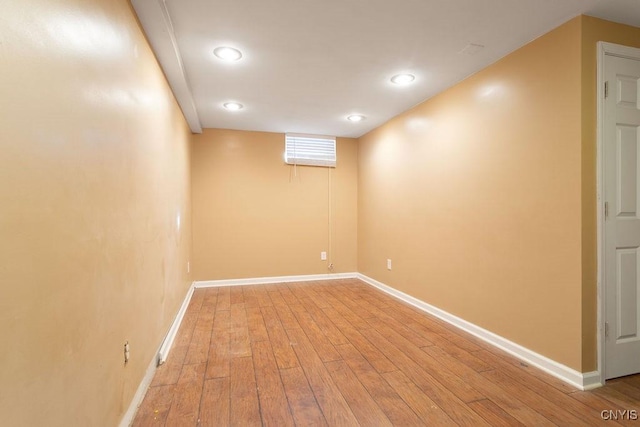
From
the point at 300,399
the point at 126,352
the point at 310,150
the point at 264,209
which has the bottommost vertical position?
the point at 300,399

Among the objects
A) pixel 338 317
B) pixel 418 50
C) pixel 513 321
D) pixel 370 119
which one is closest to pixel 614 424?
pixel 513 321

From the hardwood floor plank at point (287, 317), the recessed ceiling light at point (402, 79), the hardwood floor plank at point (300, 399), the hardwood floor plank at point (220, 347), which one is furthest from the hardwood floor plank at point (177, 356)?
the recessed ceiling light at point (402, 79)

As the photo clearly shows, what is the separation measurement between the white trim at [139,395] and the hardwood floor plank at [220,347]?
351 millimetres

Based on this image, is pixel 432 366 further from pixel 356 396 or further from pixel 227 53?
pixel 227 53

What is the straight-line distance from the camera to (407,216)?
3.59 metres

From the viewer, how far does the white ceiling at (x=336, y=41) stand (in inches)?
69.6

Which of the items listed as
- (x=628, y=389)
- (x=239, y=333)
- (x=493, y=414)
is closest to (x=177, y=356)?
(x=239, y=333)

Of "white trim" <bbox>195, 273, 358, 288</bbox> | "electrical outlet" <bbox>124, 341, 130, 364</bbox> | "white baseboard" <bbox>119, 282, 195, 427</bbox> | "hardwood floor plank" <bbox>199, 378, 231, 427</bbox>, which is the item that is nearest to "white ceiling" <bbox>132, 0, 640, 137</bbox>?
"electrical outlet" <bbox>124, 341, 130, 364</bbox>

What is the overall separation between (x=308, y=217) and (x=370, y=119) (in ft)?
5.79

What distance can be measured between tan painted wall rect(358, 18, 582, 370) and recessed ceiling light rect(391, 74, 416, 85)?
46cm

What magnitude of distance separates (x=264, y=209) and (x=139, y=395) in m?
3.08

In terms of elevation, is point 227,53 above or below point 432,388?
above

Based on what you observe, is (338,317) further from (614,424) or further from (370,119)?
(370,119)

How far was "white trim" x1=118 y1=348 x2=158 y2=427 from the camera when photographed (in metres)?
1.49
